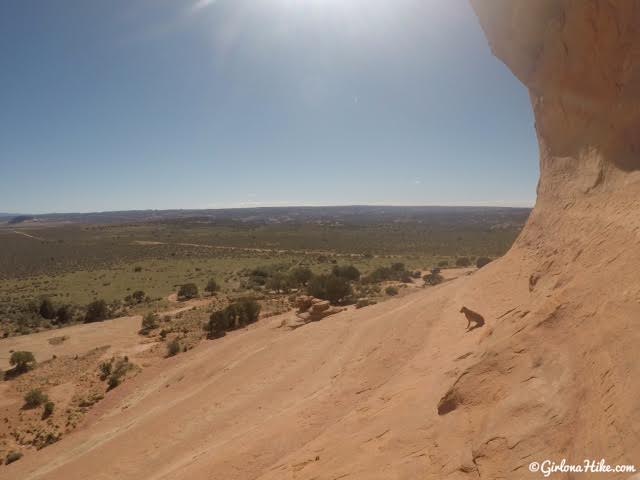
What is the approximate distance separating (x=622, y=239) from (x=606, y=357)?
8.17ft

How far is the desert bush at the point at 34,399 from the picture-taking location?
1539cm

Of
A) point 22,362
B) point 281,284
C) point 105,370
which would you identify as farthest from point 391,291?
point 22,362

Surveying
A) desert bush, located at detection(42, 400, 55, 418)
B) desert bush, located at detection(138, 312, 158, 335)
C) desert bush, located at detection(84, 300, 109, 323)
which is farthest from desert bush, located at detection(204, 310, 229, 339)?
desert bush, located at detection(84, 300, 109, 323)

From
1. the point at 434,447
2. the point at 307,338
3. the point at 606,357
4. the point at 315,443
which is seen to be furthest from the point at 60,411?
the point at 606,357

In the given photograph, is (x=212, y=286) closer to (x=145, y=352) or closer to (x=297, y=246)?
(x=145, y=352)

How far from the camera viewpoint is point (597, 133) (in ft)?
27.2

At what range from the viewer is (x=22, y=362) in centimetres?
1906

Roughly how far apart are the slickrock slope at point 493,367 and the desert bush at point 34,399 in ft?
8.05

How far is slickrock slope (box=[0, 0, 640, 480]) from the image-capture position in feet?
13.9

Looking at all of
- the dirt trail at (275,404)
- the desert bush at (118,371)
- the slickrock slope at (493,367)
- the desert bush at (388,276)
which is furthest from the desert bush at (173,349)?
the desert bush at (388,276)

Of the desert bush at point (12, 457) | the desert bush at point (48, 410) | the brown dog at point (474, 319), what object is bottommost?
the desert bush at point (12, 457)

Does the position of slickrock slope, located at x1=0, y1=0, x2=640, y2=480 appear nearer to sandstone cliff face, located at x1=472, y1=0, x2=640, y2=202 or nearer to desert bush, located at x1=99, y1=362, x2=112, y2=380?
sandstone cliff face, located at x1=472, y1=0, x2=640, y2=202

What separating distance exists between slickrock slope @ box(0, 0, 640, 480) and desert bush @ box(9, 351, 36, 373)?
647 centimetres

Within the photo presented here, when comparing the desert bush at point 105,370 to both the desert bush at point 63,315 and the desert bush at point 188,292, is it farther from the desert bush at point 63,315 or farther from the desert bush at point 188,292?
the desert bush at point 188,292
